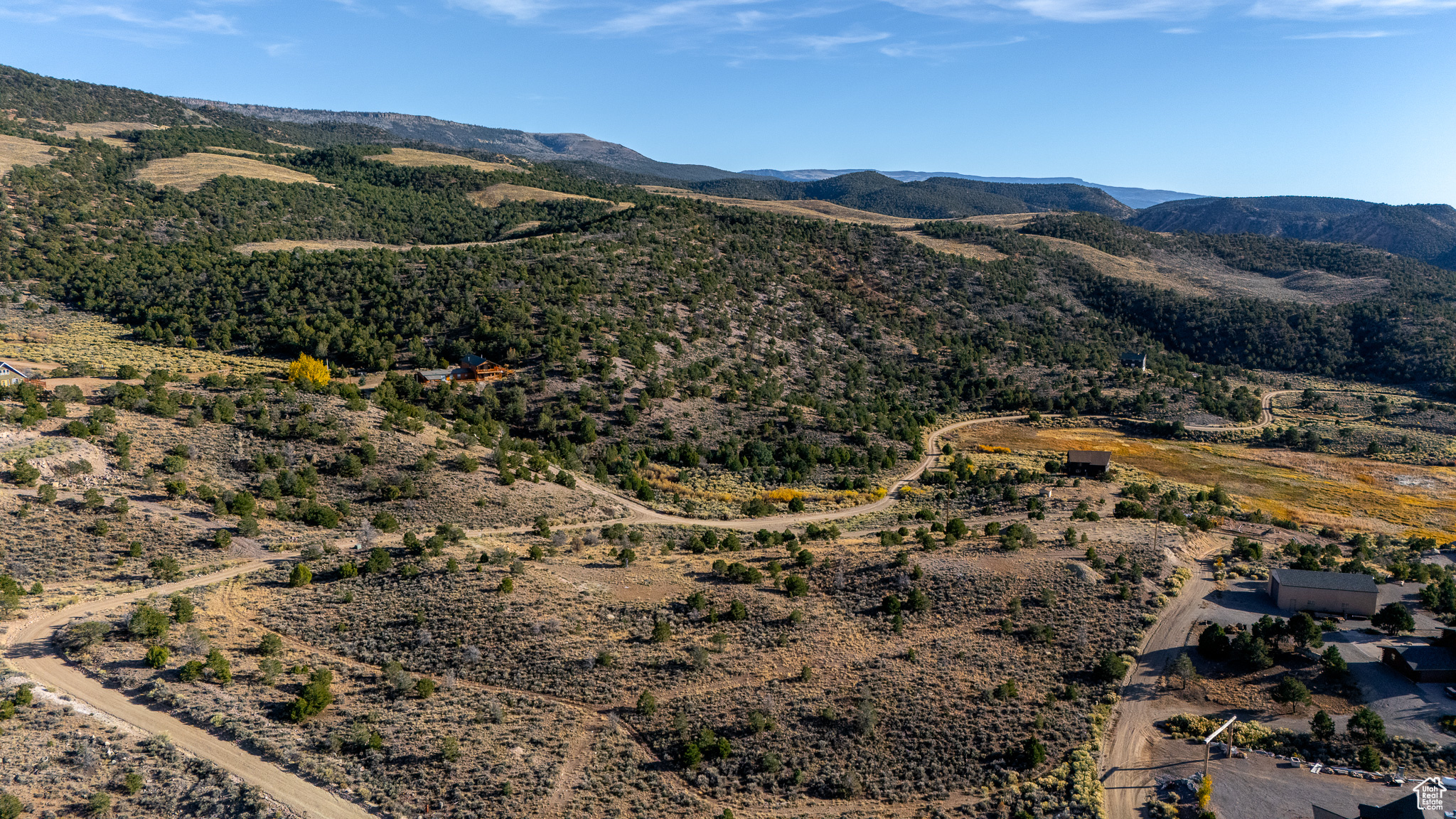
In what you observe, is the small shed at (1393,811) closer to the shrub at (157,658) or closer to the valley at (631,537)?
the valley at (631,537)

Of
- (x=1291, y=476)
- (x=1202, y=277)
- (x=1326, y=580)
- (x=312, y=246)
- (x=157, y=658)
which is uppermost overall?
(x=1202, y=277)

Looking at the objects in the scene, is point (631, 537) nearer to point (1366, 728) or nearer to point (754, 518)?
point (754, 518)

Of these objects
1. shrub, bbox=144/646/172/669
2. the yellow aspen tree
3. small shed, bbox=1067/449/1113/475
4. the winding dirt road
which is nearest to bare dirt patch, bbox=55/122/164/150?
the yellow aspen tree

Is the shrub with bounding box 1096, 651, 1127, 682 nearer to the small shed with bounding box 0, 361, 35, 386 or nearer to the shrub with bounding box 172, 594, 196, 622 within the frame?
the shrub with bounding box 172, 594, 196, 622

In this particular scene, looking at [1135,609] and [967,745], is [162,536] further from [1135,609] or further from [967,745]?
[1135,609]

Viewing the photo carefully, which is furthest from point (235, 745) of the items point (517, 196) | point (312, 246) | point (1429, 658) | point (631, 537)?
point (517, 196)

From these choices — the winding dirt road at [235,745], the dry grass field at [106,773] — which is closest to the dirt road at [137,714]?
the winding dirt road at [235,745]
